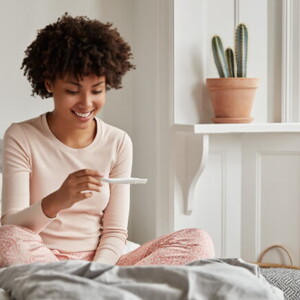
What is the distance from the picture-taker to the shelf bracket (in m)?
2.68

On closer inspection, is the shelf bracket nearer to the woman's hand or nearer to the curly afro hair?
the curly afro hair

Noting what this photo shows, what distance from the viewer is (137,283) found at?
1.25 metres

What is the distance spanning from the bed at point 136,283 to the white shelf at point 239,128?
4.33 feet

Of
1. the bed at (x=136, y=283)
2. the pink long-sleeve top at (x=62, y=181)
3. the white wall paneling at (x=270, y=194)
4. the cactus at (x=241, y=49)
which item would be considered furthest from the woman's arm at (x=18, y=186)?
the white wall paneling at (x=270, y=194)

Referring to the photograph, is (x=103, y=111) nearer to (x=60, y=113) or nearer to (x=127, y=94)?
(x=127, y=94)

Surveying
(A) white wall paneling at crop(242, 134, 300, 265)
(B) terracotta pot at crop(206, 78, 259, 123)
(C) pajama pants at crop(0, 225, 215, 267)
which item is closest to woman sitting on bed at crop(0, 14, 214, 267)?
(C) pajama pants at crop(0, 225, 215, 267)

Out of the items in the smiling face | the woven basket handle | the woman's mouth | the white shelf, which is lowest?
the woven basket handle

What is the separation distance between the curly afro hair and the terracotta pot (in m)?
0.88

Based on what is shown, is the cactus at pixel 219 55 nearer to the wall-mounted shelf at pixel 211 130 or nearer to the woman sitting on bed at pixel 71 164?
the wall-mounted shelf at pixel 211 130

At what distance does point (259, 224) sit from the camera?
2973 mm

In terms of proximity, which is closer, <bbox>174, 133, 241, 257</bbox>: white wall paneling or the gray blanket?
the gray blanket

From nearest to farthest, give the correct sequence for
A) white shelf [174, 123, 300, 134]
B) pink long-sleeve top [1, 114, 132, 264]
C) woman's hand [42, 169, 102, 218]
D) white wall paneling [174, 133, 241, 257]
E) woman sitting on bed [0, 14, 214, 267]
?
woman's hand [42, 169, 102, 218] → woman sitting on bed [0, 14, 214, 267] → pink long-sleeve top [1, 114, 132, 264] → white shelf [174, 123, 300, 134] → white wall paneling [174, 133, 241, 257]

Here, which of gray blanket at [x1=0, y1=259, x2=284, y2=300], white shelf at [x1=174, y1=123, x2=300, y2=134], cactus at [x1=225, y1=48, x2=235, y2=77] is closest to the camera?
gray blanket at [x1=0, y1=259, x2=284, y2=300]

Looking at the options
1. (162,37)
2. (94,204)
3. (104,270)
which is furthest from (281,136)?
(104,270)
